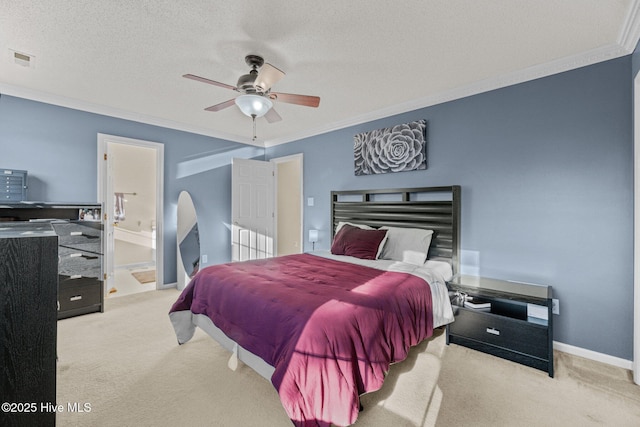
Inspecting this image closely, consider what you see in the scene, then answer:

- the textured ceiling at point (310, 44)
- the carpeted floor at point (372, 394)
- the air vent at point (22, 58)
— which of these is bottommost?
the carpeted floor at point (372, 394)

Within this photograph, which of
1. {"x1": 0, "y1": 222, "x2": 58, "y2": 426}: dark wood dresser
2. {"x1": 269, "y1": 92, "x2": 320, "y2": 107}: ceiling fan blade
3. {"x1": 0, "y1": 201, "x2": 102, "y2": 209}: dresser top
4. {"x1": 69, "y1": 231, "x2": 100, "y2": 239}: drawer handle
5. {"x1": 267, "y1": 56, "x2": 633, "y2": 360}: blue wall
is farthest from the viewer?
{"x1": 69, "y1": 231, "x2": 100, "y2": 239}: drawer handle

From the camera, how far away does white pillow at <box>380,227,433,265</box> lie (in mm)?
3277

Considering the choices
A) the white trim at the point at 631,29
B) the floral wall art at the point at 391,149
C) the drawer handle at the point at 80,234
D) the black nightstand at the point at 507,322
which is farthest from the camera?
the floral wall art at the point at 391,149

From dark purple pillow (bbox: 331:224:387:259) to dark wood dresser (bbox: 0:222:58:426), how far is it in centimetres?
298

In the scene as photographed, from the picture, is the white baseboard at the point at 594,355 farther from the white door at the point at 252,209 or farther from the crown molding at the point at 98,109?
the crown molding at the point at 98,109

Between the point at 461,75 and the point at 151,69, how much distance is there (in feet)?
9.97

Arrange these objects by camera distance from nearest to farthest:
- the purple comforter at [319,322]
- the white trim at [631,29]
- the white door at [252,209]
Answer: the purple comforter at [319,322] < the white trim at [631,29] < the white door at [252,209]

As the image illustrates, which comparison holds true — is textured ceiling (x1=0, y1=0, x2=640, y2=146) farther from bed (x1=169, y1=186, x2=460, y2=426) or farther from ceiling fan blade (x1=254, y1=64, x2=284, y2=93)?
bed (x1=169, y1=186, x2=460, y2=426)

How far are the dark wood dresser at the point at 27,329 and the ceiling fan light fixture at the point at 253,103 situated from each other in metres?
2.02

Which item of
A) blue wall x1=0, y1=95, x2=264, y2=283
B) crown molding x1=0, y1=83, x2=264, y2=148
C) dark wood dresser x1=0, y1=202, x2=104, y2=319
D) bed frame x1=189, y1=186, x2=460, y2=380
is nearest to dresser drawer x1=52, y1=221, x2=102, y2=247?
dark wood dresser x1=0, y1=202, x2=104, y2=319

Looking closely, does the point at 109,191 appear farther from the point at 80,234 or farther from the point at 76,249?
the point at 76,249

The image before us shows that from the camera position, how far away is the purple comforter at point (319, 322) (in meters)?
1.55

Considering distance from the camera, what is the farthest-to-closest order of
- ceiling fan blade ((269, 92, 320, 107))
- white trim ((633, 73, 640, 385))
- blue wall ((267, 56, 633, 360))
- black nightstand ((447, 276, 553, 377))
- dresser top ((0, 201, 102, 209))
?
dresser top ((0, 201, 102, 209)) → ceiling fan blade ((269, 92, 320, 107)) → blue wall ((267, 56, 633, 360)) → black nightstand ((447, 276, 553, 377)) → white trim ((633, 73, 640, 385))

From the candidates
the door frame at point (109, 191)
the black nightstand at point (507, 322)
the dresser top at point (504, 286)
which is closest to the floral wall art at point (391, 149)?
the dresser top at point (504, 286)
